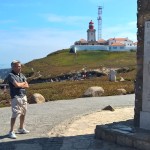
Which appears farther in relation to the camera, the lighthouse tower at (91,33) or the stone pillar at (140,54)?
the lighthouse tower at (91,33)

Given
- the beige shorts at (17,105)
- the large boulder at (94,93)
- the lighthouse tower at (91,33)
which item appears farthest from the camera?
the lighthouse tower at (91,33)

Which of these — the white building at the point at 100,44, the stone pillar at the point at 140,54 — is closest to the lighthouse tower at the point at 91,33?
the white building at the point at 100,44

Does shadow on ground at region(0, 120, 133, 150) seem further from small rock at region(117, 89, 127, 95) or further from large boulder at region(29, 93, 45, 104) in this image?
small rock at region(117, 89, 127, 95)

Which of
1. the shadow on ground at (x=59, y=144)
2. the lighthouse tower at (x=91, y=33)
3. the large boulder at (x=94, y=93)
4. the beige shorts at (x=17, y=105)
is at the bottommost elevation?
the shadow on ground at (x=59, y=144)

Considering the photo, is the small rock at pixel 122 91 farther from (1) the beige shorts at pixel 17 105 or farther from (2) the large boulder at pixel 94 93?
(1) the beige shorts at pixel 17 105

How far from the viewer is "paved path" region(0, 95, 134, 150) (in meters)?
10.7

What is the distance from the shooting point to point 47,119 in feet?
49.3

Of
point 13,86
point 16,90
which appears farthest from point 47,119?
point 13,86

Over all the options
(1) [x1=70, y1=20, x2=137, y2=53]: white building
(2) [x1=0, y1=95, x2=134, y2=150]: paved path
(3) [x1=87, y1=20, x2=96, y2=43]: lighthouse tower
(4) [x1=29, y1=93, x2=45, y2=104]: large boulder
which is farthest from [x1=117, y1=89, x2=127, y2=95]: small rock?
(3) [x1=87, y1=20, x2=96, y2=43]: lighthouse tower

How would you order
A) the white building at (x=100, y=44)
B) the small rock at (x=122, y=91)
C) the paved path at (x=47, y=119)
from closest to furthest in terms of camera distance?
the paved path at (x=47, y=119) → the small rock at (x=122, y=91) → the white building at (x=100, y=44)

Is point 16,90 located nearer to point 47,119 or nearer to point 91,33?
point 47,119

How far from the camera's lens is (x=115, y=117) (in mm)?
15125

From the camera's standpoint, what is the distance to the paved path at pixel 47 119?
1072 cm

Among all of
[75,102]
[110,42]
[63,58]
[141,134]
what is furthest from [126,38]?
[141,134]
